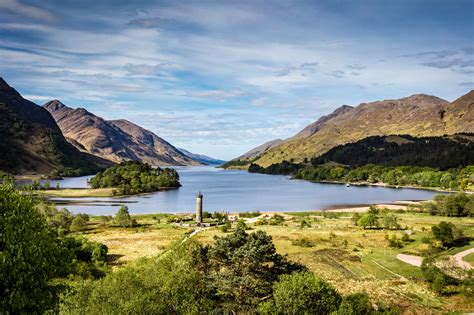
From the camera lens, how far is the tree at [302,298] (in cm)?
2916

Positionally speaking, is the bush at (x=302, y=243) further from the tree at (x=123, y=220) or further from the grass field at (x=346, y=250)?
the tree at (x=123, y=220)

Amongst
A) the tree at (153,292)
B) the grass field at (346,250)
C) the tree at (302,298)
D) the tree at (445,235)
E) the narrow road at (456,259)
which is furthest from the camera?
the tree at (445,235)

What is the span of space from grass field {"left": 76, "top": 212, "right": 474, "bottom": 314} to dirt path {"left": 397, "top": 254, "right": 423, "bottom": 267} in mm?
1049

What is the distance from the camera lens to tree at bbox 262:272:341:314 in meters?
29.2

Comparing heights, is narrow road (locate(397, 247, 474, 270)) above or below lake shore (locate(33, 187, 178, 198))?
below

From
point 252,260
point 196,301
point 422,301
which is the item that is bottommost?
point 422,301

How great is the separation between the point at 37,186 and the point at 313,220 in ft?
443

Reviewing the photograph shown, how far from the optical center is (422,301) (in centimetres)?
4556

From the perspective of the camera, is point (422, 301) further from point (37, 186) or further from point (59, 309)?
point (37, 186)

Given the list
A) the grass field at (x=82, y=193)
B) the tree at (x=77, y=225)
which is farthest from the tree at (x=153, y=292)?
the grass field at (x=82, y=193)

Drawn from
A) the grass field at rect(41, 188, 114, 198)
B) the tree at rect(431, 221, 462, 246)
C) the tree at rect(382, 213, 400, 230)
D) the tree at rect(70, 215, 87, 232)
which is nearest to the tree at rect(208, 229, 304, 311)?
the tree at rect(431, 221, 462, 246)

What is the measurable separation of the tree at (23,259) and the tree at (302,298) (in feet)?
47.3

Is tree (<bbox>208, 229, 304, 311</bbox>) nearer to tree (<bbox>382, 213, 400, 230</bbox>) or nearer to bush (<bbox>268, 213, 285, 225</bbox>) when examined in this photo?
tree (<bbox>382, 213, 400, 230</bbox>)

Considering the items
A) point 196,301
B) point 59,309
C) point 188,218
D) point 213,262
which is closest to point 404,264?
point 213,262
